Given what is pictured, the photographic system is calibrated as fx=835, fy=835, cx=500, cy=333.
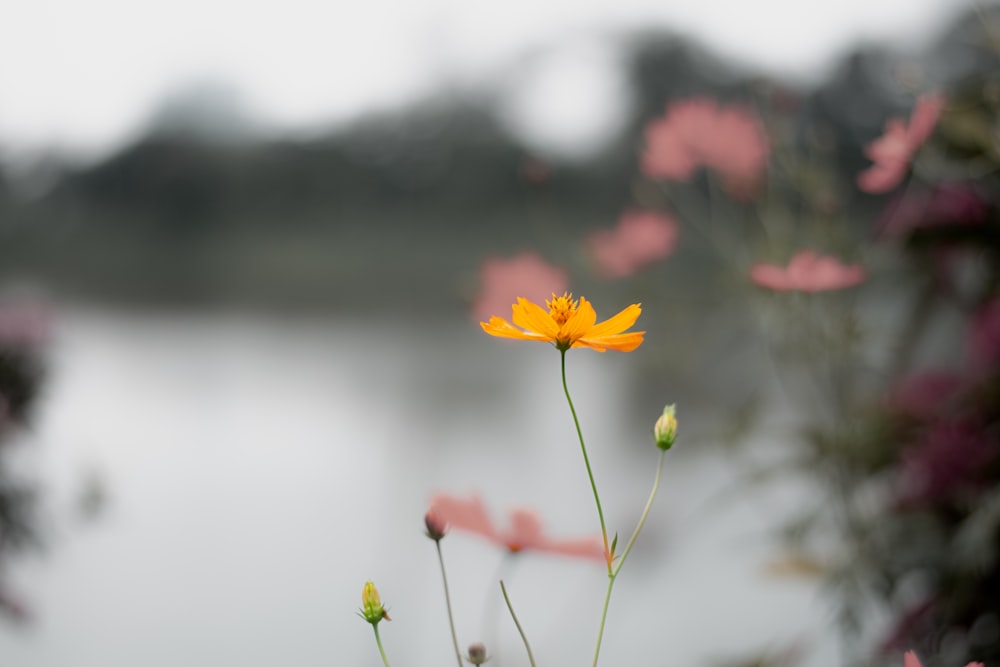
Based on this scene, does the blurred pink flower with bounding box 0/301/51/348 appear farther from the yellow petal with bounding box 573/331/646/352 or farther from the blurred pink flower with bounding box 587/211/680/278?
the yellow petal with bounding box 573/331/646/352

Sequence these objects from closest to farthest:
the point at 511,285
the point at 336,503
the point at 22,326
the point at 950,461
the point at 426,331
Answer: the point at 511,285, the point at 950,461, the point at 22,326, the point at 336,503, the point at 426,331

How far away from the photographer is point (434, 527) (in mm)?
153

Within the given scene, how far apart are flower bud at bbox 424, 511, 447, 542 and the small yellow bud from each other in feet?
0.14

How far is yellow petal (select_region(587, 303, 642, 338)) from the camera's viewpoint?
0.13m

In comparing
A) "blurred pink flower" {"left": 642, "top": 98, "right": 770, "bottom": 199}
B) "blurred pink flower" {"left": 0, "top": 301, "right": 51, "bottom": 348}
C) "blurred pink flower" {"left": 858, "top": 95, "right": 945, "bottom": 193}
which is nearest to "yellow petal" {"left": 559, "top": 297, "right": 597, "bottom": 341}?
"blurred pink flower" {"left": 858, "top": 95, "right": 945, "bottom": 193}

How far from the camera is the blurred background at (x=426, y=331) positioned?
20.6 inches

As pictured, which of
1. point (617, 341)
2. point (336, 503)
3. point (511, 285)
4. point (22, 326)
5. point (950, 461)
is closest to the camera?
point (617, 341)

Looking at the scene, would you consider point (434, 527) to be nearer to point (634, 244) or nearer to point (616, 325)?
point (616, 325)

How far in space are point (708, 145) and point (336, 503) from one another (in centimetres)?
40

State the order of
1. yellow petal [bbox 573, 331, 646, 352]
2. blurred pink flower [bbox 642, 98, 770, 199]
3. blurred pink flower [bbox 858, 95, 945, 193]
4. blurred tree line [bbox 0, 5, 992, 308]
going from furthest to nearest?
1. blurred tree line [bbox 0, 5, 992, 308]
2. blurred pink flower [bbox 642, 98, 770, 199]
3. blurred pink flower [bbox 858, 95, 945, 193]
4. yellow petal [bbox 573, 331, 646, 352]

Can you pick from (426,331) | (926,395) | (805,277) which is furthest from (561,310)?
(426,331)

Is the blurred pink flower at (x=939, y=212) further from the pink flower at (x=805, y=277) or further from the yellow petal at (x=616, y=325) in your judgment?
the yellow petal at (x=616, y=325)

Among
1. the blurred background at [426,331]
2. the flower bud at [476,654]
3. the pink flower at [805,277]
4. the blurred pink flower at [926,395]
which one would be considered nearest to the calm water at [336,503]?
the blurred background at [426,331]

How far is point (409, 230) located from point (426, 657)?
364 mm
